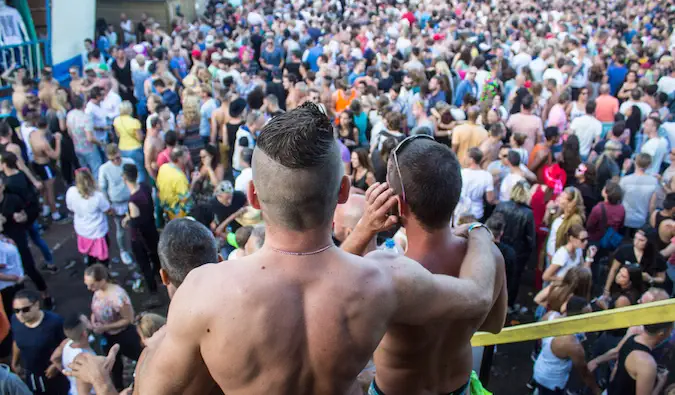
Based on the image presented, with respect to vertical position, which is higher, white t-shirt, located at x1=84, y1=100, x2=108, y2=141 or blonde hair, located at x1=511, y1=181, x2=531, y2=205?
blonde hair, located at x1=511, y1=181, x2=531, y2=205

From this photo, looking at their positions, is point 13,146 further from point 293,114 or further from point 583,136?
point 583,136

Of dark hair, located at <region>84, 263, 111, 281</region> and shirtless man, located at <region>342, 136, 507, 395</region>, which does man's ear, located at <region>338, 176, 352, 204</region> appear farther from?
dark hair, located at <region>84, 263, 111, 281</region>

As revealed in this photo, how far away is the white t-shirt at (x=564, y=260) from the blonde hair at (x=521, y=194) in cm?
64

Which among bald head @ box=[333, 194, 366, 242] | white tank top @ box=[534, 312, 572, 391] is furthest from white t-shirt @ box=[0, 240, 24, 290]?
white tank top @ box=[534, 312, 572, 391]

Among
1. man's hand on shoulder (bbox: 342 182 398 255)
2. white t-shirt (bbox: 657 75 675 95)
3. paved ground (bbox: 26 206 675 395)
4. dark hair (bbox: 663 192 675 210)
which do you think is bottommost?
paved ground (bbox: 26 206 675 395)

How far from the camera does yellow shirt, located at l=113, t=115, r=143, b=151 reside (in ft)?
25.9

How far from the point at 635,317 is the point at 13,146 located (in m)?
7.25

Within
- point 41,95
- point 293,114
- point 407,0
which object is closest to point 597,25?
point 407,0

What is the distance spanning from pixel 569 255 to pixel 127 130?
19.1ft

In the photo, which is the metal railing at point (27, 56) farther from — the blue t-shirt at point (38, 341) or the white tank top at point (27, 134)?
the blue t-shirt at point (38, 341)

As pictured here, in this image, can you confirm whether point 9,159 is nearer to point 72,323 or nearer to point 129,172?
point 129,172

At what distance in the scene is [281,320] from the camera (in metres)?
1.52

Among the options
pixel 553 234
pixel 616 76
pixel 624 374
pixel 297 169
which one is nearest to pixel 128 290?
pixel 553 234

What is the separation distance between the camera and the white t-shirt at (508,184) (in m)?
6.11
